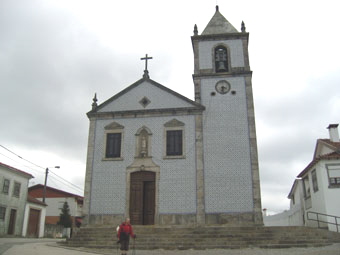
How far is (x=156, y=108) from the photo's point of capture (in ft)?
58.1

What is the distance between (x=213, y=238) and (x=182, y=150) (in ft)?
15.7

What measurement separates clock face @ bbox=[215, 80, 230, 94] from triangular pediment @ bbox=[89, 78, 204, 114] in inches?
55.8

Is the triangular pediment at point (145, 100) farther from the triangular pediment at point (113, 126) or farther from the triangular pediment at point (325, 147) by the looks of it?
the triangular pediment at point (325, 147)

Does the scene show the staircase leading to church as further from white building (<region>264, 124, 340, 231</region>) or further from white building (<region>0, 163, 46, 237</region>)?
white building (<region>0, 163, 46, 237</region>)

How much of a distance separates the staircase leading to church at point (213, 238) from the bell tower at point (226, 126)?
1.59 metres

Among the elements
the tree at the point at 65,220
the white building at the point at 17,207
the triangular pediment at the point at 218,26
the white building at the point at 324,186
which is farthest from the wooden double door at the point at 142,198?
the tree at the point at 65,220

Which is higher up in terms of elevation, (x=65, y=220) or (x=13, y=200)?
(x=13, y=200)

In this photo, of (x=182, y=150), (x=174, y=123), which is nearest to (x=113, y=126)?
(x=174, y=123)

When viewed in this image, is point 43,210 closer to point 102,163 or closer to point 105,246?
point 102,163

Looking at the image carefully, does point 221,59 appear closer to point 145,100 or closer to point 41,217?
point 145,100

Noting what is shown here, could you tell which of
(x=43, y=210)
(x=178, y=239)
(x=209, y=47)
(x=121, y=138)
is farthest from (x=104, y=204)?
(x=43, y=210)

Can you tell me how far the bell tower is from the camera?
1567cm

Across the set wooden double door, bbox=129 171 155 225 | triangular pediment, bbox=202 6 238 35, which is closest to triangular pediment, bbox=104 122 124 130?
wooden double door, bbox=129 171 155 225

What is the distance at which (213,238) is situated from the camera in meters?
13.2
